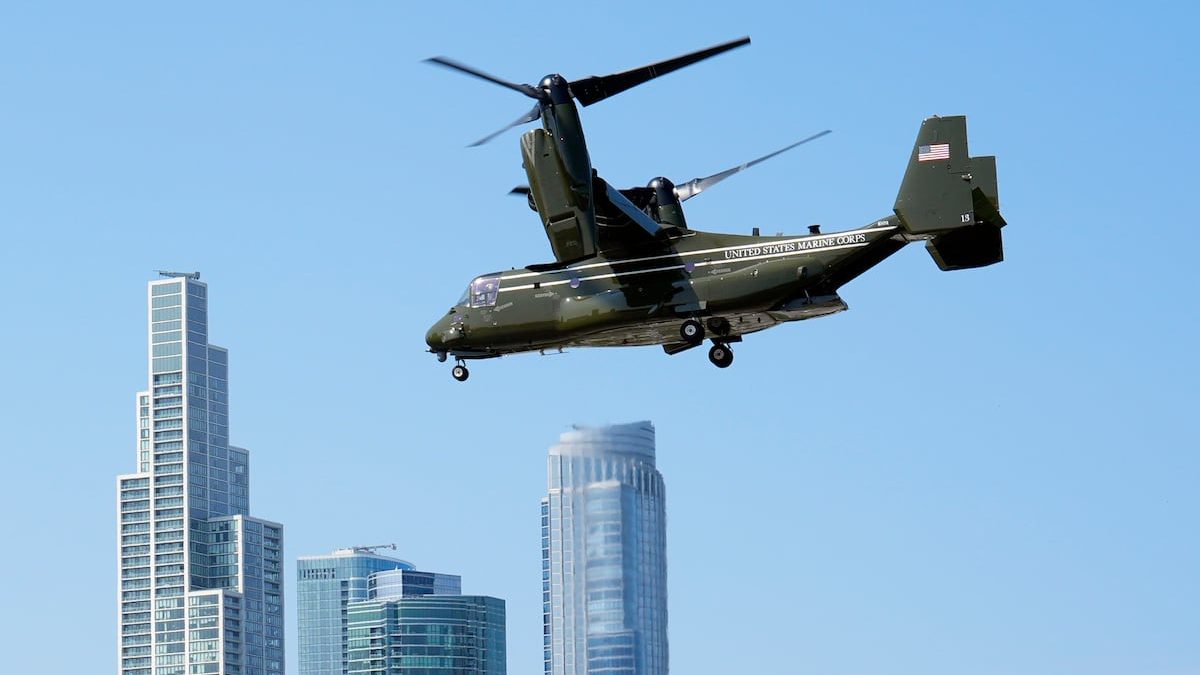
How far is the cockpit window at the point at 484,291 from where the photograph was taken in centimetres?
7919

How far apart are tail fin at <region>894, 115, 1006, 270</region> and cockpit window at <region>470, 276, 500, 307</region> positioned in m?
14.5

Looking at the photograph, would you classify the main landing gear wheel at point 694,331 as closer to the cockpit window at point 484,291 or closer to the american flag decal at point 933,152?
the cockpit window at point 484,291

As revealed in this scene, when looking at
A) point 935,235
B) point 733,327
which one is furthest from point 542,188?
point 935,235

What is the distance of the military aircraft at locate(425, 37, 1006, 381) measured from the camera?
73938mm

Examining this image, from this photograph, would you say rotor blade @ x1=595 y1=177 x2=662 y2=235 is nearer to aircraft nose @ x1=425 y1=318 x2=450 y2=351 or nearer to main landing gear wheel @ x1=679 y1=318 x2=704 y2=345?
main landing gear wheel @ x1=679 y1=318 x2=704 y2=345

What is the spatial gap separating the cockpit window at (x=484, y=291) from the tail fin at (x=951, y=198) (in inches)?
569

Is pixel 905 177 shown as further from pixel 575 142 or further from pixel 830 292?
pixel 575 142

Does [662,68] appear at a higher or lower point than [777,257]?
higher

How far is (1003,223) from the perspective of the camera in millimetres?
73938

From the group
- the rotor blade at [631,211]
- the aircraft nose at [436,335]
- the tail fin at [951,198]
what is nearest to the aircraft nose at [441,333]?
the aircraft nose at [436,335]

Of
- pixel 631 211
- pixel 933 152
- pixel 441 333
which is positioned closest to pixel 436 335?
pixel 441 333

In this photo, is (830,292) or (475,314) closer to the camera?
(830,292)

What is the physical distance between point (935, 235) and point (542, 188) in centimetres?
1332

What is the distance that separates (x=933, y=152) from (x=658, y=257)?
31.8 ft
